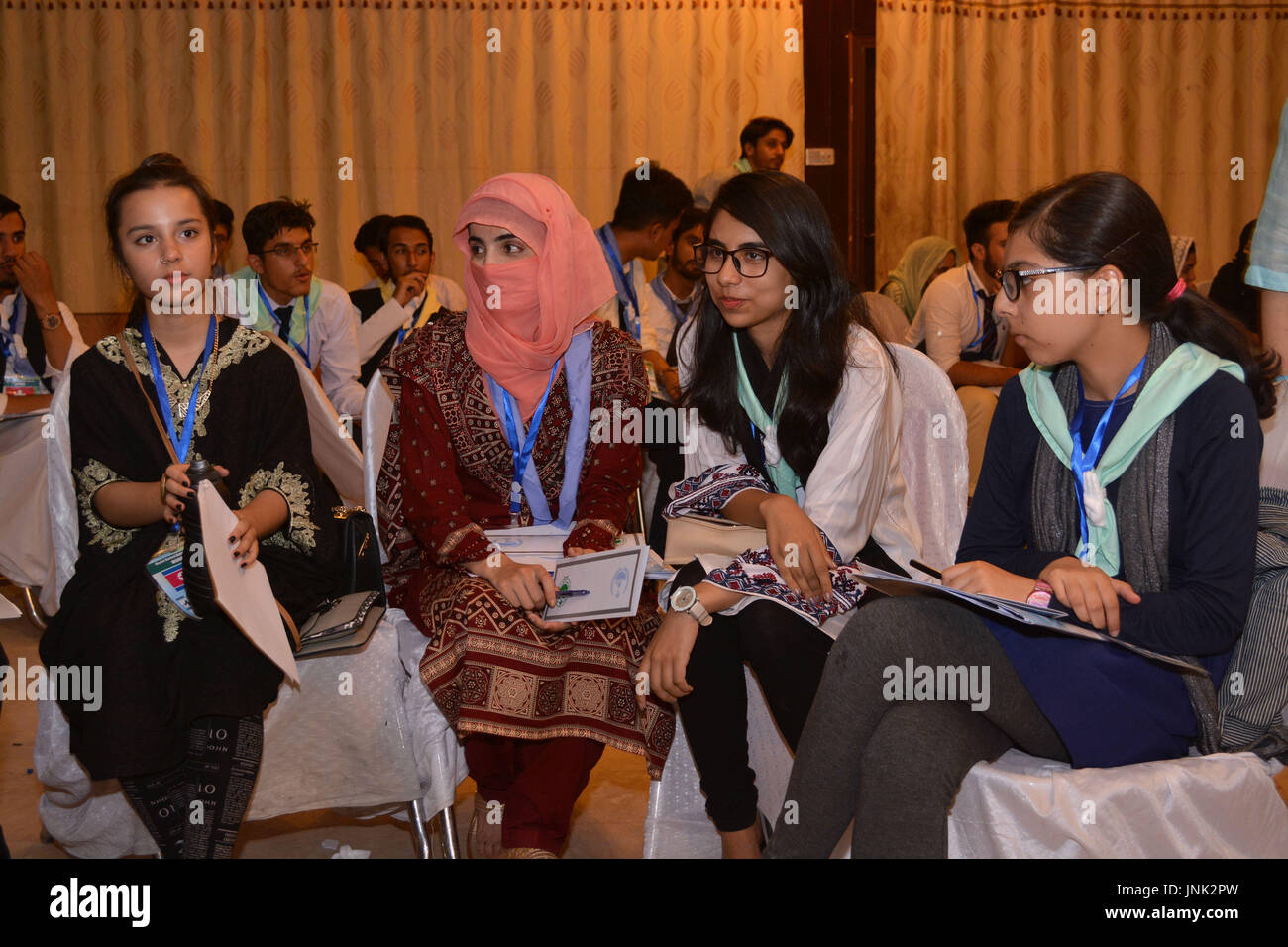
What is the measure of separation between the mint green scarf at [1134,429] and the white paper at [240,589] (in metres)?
1.29

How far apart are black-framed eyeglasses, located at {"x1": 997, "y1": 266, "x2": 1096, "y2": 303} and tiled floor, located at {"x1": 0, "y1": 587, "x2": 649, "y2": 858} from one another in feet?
4.60

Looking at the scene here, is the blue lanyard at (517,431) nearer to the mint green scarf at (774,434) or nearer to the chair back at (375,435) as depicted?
the chair back at (375,435)

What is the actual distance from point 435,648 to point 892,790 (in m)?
0.92

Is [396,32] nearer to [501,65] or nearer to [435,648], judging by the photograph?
[501,65]

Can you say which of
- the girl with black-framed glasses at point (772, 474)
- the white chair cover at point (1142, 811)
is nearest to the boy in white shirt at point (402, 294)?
the girl with black-framed glasses at point (772, 474)

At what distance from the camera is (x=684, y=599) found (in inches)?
77.9

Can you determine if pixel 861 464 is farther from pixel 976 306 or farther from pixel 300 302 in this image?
pixel 976 306

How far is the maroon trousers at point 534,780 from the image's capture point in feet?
6.79

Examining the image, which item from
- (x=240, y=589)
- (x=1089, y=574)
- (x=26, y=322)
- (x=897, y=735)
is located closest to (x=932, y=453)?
(x=1089, y=574)

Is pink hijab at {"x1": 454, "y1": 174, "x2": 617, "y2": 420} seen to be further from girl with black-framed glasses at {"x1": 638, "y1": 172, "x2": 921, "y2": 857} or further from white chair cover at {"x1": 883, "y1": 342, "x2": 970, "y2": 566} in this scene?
white chair cover at {"x1": 883, "y1": 342, "x2": 970, "y2": 566}

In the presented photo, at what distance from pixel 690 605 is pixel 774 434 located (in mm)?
445

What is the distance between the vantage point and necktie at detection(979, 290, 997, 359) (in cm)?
511

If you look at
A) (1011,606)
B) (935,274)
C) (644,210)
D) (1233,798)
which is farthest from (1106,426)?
(935,274)

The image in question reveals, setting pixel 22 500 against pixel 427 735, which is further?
pixel 22 500
